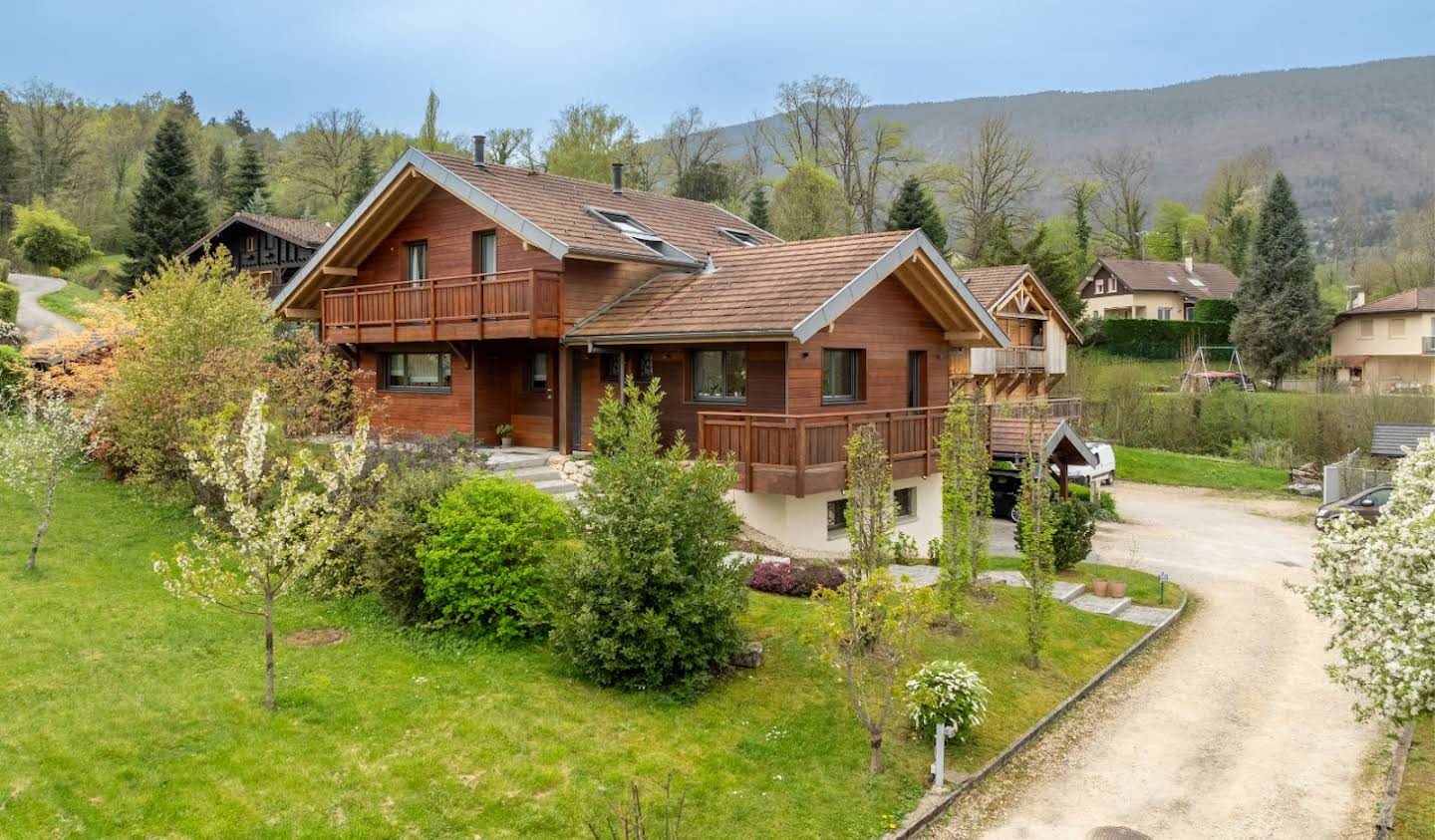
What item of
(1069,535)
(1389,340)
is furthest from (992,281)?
(1389,340)

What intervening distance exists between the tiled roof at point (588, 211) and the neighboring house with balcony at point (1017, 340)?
39.7ft

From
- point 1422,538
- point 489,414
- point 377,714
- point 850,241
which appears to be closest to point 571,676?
point 377,714

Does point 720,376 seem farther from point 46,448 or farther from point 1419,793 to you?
point 1419,793

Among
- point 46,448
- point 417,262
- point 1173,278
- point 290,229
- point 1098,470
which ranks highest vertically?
point 1173,278

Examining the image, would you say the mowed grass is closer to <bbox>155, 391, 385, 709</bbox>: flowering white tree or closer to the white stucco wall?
<bbox>155, 391, 385, 709</bbox>: flowering white tree

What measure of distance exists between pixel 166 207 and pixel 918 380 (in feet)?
125

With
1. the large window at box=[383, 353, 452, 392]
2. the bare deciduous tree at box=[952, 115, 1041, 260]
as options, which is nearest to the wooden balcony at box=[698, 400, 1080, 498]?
the large window at box=[383, 353, 452, 392]

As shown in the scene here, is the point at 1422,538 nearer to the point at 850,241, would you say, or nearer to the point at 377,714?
the point at 377,714

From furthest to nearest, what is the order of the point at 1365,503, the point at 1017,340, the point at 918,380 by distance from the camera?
1. the point at 1017,340
2. the point at 1365,503
3. the point at 918,380

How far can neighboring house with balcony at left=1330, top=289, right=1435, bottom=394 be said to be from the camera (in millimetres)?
49406

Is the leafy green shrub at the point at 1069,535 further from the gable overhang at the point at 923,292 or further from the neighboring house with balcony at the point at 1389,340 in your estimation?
the neighboring house with balcony at the point at 1389,340

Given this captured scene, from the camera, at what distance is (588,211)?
21.5 m

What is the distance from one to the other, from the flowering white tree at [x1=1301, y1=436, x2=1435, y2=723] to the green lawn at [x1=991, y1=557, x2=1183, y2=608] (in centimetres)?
895

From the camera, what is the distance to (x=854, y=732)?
9.50 metres
